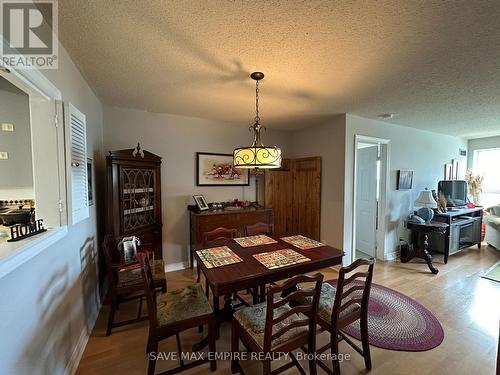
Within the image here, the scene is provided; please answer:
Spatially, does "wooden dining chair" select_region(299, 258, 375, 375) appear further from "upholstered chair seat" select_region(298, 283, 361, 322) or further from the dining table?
the dining table

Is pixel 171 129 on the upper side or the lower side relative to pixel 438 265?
upper

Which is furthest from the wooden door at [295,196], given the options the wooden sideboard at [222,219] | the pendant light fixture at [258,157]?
the pendant light fixture at [258,157]

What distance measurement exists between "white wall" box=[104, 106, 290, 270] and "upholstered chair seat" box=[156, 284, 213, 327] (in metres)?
1.67

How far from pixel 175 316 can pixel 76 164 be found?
136cm

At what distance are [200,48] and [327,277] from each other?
3.19 metres

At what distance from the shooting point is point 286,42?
1524 mm

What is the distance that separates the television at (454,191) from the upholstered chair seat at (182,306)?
4795mm

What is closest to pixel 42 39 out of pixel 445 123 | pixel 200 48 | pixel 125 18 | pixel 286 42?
pixel 125 18

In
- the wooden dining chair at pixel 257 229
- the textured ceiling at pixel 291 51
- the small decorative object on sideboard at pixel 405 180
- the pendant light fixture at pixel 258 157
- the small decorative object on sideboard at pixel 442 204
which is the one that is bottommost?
the wooden dining chair at pixel 257 229

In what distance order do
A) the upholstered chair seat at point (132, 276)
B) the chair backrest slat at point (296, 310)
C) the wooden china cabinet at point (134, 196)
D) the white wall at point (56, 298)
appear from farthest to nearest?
the wooden china cabinet at point (134, 196) < the upholstered chair seat at point (132, 276) < the chair backrest slat at point (296, 310) < the white wall at point (56, 298)

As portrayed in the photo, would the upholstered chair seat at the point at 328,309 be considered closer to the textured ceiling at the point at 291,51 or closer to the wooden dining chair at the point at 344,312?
the wooden dining chair at the point at 344,312

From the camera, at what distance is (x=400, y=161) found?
3.88 metres

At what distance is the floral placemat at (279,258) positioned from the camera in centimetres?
174

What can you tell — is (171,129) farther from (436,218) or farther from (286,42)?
(436,218)
